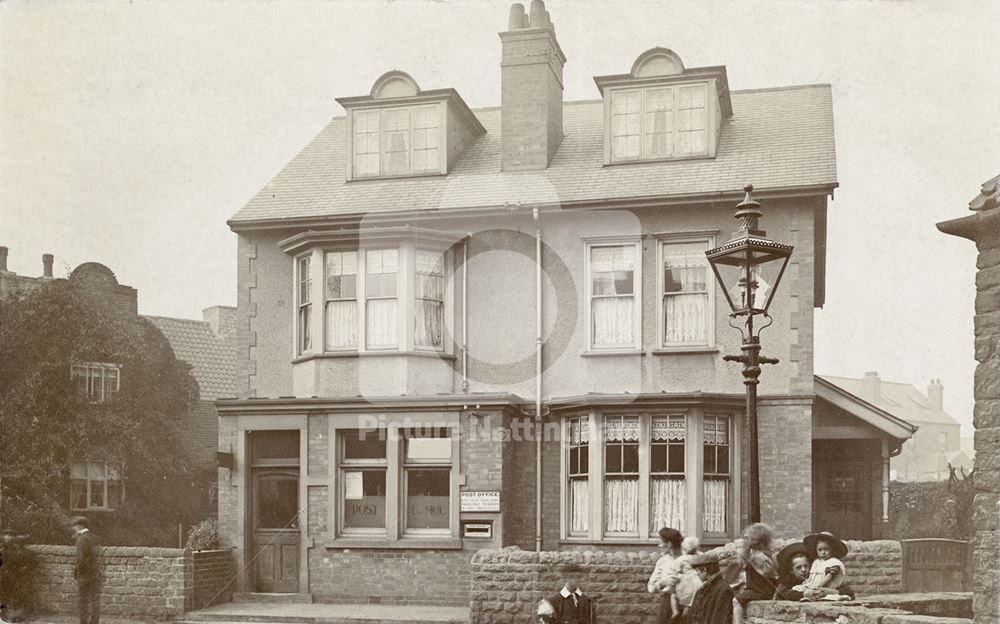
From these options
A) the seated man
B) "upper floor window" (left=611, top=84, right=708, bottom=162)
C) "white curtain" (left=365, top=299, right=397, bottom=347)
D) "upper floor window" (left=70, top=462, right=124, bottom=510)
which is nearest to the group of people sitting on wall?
the seated man

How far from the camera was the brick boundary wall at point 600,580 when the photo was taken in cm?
1661

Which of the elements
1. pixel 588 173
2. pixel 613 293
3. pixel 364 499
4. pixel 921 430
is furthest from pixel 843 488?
pixel 921 430

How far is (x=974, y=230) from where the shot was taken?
31.5ft

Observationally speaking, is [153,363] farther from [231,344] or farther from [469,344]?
[469,344]

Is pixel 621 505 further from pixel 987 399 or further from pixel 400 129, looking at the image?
pixel 987 399

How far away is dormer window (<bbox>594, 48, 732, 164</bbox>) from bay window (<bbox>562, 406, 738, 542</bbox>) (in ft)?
16.4

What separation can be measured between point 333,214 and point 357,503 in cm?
541

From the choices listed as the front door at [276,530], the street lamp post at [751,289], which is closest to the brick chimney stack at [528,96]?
the front door at [276,530]

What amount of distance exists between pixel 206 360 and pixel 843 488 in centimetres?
2060

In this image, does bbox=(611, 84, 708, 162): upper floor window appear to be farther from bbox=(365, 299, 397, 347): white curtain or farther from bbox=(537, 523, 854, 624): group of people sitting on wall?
bbox=(537, 523, 854, 624): group of people sitting on wall

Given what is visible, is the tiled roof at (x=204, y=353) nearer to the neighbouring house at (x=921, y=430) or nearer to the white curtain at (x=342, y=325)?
the white curtain at (x=342, y=325)

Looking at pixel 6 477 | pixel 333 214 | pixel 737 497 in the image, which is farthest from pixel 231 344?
Result: pixel 737 497

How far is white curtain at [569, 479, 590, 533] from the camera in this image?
2070 centimetres

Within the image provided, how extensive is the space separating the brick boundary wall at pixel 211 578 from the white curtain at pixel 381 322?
4.66 meters
